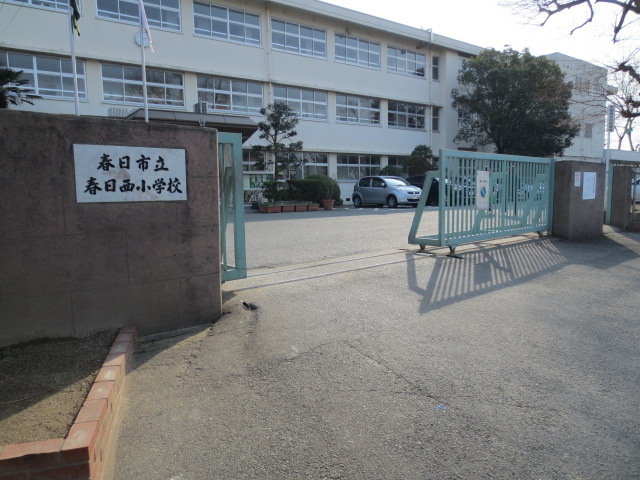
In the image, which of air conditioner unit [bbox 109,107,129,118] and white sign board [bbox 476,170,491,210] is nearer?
white sign board [bbox 476,170,491,210]

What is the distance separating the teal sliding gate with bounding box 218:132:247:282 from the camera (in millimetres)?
5367

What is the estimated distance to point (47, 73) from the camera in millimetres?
20250

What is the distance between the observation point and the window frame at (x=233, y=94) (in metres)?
24.2

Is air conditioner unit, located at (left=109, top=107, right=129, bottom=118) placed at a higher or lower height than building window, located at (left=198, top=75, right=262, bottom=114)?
lower

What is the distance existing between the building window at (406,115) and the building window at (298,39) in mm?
6849

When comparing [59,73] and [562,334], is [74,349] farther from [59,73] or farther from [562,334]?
[59,73]

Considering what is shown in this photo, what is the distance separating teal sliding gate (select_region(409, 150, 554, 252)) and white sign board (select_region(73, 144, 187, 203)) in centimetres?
470

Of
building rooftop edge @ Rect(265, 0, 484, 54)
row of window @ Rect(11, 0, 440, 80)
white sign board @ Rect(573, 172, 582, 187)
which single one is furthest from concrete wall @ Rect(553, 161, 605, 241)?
building rooftop edge @ Rect(265, 0, 484, 54)

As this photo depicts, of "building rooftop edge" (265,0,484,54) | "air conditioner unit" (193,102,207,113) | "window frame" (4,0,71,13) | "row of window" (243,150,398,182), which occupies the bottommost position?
"row of window" (243,150,398,182)

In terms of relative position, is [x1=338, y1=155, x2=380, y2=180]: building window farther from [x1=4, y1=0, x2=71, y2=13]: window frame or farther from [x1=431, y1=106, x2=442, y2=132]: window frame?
[x1=4, y1=0, x2=71, y2=13]: window frame

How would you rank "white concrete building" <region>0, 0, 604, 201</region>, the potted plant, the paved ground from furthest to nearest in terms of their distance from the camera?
"white concrete building" <region>0, 0, 604, 201</region> → the potted plant → the paved ground

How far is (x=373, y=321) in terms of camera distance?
473cm

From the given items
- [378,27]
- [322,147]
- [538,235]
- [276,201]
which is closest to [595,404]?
[538,235]

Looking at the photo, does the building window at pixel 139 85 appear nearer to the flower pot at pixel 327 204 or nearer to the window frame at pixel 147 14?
the window frame at pixel 147 14
